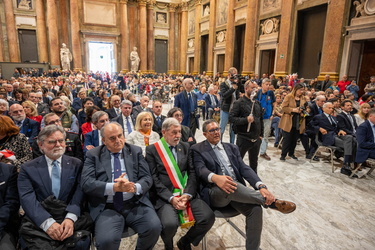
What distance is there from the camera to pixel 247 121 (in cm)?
403

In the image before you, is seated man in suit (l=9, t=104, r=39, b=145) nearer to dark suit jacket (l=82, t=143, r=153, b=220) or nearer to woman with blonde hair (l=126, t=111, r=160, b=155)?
woman with blonde hair (l=126, t=111, r=160, b=155)

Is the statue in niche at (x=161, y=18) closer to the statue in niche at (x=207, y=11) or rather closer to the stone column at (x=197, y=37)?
the stone column at (x=197, y=37)

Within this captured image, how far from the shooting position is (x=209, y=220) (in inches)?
93.1

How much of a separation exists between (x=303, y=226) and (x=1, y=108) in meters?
5.30

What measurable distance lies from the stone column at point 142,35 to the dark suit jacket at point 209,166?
77.9ft

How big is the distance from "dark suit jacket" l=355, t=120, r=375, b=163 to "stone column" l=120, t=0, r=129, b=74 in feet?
74.8

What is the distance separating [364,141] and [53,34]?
23.4 metres

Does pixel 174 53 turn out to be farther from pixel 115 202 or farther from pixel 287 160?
pixel 115 202

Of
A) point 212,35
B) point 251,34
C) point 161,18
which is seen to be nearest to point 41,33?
point 161,18

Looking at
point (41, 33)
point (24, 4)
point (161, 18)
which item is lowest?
point (41, 33)

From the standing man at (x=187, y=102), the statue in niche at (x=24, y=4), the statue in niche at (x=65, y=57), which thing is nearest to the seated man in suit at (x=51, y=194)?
the standing man at (x=187, y=102)

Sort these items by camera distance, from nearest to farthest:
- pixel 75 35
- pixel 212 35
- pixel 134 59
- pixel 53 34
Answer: pixel 212 35, pixel 53 34, pixel 75 35, pixel 134 59

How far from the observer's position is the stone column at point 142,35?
24.2 metres

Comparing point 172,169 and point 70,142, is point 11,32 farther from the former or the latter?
point 172,169
